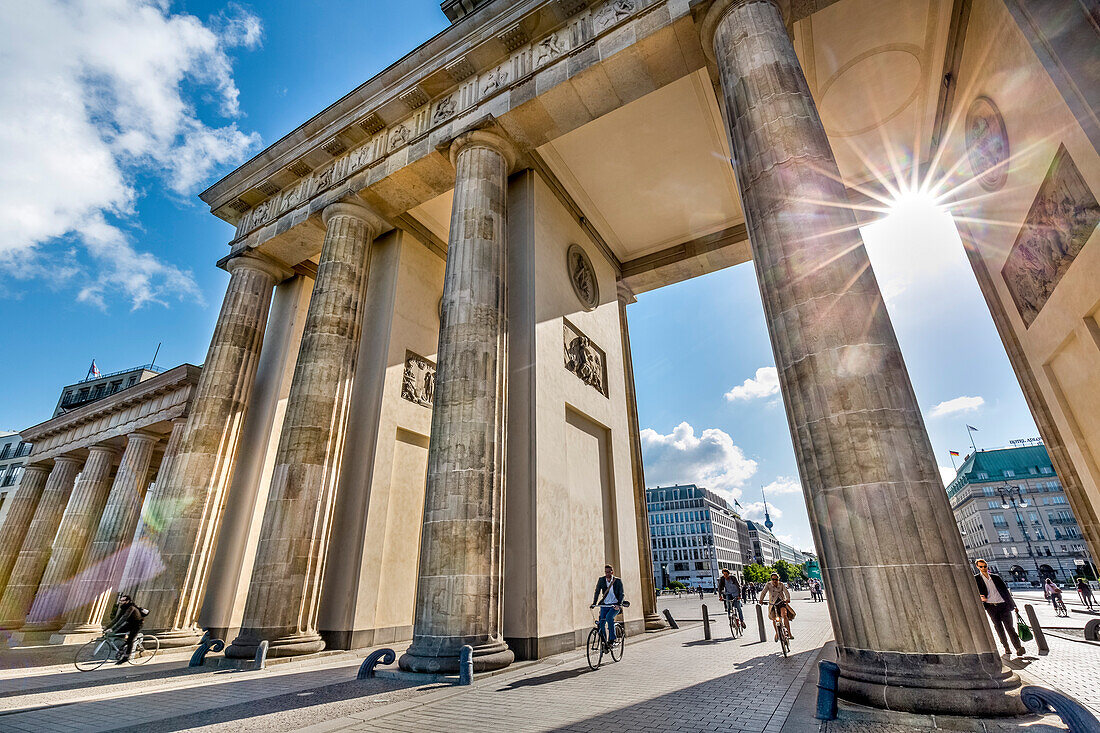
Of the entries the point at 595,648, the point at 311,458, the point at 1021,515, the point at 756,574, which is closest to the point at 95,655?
the point at 311,458

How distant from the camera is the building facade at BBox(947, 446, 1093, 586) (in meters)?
69.2

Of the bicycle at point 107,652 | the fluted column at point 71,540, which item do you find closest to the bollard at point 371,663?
the bicycle at point 107,652

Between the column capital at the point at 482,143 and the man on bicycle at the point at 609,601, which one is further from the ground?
the column capital at the point at 482,143

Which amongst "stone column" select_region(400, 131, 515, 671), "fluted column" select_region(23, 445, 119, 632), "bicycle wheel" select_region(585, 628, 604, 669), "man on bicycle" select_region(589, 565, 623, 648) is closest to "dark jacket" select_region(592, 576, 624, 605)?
"man on bicycle" select_region(589, 565, 623, 648)

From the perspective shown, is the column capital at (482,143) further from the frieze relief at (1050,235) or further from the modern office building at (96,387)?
the modern office building at (96,387)

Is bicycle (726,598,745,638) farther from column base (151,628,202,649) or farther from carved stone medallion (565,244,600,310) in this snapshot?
column base (151,628,202,649)

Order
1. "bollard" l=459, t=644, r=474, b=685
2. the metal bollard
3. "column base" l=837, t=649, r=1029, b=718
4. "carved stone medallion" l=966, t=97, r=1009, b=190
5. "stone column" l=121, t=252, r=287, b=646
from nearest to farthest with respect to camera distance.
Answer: "column base" l=837, t=649, r=1029, b=718 < the metal bollard < "bollard" l=459, t=644, r=474, b=685 < "carved stone medallion" l=966, t=97, r=1009, b=190 < "stone column" l=121, t=252, r=287, b=646

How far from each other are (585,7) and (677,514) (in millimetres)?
107205

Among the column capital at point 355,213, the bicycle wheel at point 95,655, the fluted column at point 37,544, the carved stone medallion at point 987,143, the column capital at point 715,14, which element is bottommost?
the bicycle wheel at point 95,655

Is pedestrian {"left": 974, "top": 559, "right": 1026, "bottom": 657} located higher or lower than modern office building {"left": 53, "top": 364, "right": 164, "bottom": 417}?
lower

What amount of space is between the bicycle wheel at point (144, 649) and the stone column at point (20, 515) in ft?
69.9

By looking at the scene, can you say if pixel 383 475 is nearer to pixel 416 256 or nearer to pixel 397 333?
pixel 397 333

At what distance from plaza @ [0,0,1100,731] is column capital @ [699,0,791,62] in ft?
0.17

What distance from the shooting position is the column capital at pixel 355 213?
13156 mm
